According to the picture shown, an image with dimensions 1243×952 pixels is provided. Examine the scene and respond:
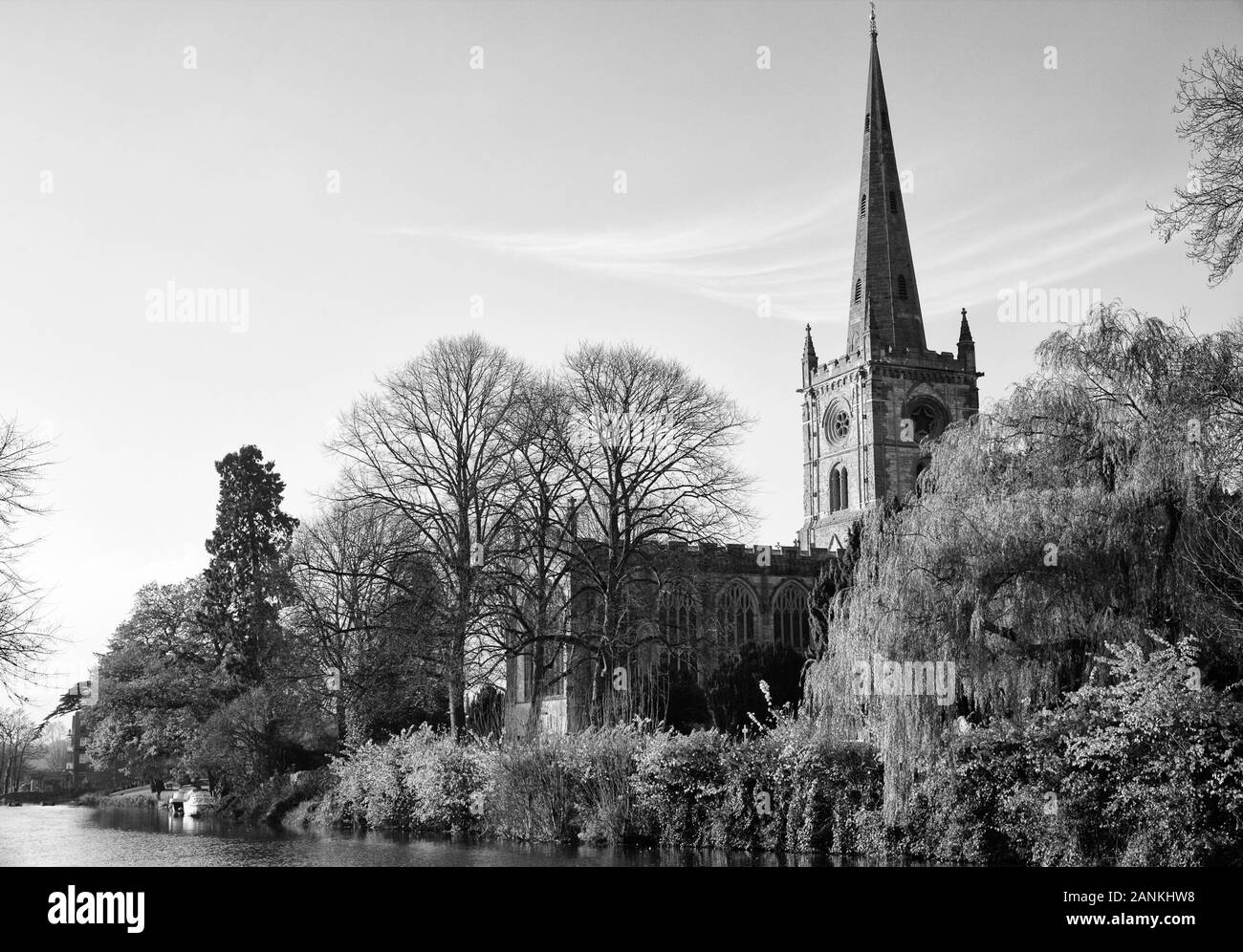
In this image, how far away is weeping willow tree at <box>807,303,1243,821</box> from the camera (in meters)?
20.6

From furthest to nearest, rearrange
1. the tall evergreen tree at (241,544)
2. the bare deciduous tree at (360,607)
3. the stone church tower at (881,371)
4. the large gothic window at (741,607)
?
the stone church tower at (881,371) < the large gothic window at (741,607) < the tall evergreen tree at (241,544) < the bare deciduous tree at (360,607)

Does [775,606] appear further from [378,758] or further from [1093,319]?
[1093,319]

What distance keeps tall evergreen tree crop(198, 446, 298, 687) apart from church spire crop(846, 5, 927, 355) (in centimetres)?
3793

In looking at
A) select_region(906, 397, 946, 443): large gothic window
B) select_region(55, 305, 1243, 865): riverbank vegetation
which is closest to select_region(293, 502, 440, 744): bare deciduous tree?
select_region(55, 305, 1243, 865): riverbank vegetation

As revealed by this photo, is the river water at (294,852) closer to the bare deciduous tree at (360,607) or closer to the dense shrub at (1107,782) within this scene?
the dense shrub at (1107,782)

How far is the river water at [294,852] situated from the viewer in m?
Answer: 23.2

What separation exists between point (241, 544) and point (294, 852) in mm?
28850

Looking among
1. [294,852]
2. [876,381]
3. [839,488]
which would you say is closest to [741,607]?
[839,488]

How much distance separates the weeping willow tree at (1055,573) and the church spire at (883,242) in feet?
182

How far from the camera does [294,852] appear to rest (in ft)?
88.7

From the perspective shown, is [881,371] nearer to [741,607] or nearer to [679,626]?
[741,607]

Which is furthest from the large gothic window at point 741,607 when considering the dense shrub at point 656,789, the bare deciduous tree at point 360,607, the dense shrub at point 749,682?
the dense shrub at point 656,789

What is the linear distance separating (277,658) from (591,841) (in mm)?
19704

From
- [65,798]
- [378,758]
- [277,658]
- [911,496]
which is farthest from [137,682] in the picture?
[911,496]
